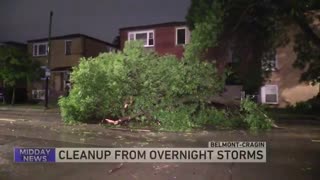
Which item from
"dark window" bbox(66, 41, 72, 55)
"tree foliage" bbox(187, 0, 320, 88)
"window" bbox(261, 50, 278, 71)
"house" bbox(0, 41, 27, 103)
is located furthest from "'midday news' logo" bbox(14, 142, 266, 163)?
"dark window" bbox(66, 41, 72, 55)

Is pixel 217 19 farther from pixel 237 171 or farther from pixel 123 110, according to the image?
pixel 237 171

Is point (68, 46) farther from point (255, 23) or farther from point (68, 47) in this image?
point (255, 23)

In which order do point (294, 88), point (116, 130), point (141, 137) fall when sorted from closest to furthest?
point (141, 137), point (116, 130), point (294, 88)

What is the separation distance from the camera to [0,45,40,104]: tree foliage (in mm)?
36062

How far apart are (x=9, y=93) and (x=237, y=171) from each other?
3528 centimetres

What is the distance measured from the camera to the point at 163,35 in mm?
39594

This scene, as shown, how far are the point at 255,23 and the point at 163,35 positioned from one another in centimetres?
1691

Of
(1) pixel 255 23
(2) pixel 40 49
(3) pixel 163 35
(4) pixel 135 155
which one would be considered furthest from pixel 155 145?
(2) pixel 40 49

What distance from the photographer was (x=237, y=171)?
28.1 feet

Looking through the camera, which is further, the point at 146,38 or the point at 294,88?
the point at 146,38

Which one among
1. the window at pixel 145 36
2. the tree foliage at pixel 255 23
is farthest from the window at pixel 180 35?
the tree foliage at pixel 255 23

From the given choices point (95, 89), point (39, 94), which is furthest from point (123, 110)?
point (39, 94)

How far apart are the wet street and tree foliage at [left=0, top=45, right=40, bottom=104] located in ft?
69.7

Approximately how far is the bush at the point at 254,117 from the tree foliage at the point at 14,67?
24.6m
